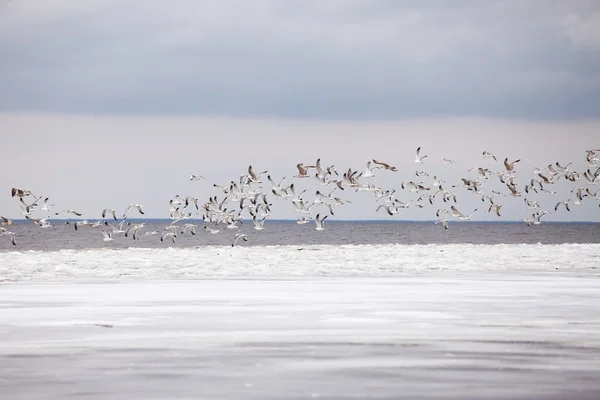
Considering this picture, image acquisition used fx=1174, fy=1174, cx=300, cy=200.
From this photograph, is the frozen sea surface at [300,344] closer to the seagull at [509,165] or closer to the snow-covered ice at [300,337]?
the snow-covered ice at [300,337]

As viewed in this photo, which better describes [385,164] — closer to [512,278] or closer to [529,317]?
[512,278]

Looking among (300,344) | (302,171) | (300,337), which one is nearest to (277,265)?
(302,171)

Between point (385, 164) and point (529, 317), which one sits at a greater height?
point (385, 164)

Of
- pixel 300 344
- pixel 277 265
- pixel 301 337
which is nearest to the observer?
pixel 300 344

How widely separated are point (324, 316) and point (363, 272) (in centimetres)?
1987

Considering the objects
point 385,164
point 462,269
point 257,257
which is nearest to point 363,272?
point 462,269

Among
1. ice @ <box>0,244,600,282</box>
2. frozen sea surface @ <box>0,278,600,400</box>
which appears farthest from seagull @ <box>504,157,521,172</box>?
frozen sea surface @ <box>0,278,600,400</box>

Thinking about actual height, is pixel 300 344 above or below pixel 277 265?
above

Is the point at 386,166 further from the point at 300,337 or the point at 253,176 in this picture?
the point at 300,337

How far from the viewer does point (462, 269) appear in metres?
46.3

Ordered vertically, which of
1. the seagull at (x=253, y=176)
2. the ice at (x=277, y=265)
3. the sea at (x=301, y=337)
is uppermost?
the seagull at (x=253, y=176)

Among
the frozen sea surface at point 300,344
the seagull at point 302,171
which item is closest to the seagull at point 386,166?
the seagull at point 302,171

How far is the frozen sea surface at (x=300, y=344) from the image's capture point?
15.3 metres

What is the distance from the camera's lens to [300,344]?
19.8m
